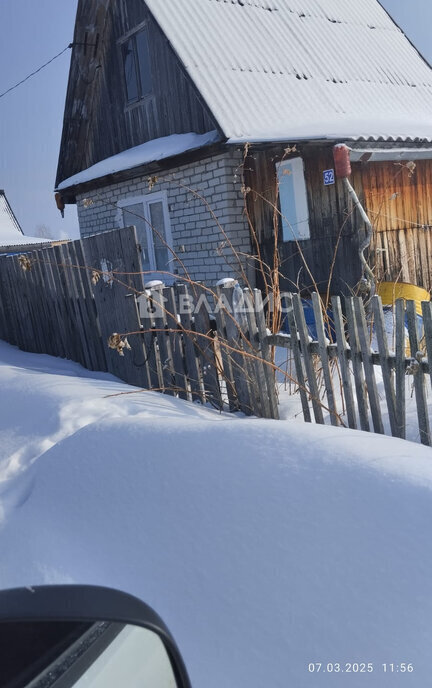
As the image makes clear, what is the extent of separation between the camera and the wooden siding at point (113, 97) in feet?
34.1

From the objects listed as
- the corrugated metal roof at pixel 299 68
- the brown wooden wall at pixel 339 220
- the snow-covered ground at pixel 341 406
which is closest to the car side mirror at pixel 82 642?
the snow-covered ground at pixel 341 406

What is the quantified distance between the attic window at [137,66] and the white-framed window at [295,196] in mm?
3350

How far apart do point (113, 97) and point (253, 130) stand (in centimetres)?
461

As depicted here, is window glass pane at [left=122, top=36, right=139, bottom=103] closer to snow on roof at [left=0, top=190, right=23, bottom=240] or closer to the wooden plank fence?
the wooden plank fence

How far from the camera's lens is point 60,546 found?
2553 mm

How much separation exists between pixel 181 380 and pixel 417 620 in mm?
3607

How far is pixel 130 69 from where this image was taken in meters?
11.8

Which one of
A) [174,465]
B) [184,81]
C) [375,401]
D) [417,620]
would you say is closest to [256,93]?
[184,81]

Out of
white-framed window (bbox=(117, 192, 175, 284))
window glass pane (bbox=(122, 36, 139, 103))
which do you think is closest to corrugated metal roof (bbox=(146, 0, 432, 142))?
window glass pane (bbox=(122, 36, 139, 103))

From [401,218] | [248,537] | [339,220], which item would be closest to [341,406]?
[248,537]

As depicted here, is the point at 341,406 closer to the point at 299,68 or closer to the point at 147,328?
the point at 147,328

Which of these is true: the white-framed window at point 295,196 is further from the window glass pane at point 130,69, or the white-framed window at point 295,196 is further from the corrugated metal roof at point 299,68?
the window glass pane at point 130,69

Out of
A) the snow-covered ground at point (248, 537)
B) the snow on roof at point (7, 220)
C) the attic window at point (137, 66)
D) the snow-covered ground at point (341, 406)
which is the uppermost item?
the attic window at point (137, 66)

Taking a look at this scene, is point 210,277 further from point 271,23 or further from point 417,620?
point 417,620
